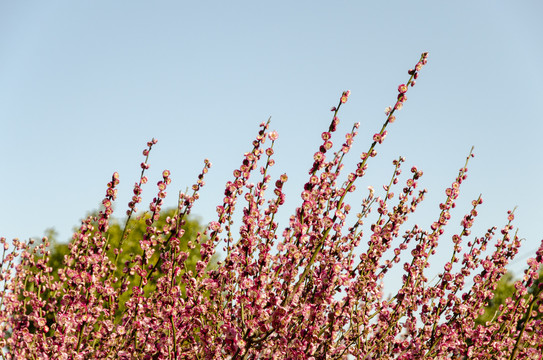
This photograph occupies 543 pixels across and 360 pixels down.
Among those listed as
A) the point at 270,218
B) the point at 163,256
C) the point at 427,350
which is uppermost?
the point at 270,218

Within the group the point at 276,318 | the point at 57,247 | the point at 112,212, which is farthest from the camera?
the point at 57,247

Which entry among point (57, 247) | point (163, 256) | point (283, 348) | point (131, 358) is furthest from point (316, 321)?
point (57, 247)

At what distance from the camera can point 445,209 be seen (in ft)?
14.9

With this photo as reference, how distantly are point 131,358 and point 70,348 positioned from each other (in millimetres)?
562

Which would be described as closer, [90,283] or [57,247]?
[90,283]

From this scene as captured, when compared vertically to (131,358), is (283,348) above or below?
above

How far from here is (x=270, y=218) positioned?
3.70 m

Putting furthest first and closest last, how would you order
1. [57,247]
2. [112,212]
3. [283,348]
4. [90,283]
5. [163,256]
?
[57,247]
[112,212]
[90,283]
[163,256]
[283,348]

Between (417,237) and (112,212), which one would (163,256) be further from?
(417,237)

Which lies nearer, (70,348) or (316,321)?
(316,321)

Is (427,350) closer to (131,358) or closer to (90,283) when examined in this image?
(131,358)

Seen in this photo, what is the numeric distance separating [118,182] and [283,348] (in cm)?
185

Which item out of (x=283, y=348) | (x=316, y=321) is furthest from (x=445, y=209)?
(x=283, y=348)

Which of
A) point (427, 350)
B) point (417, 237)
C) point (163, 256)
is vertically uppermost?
point (417, 237)
